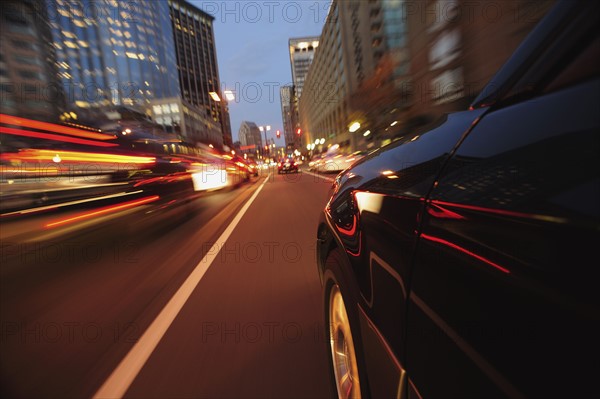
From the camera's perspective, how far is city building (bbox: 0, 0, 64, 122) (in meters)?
7.14

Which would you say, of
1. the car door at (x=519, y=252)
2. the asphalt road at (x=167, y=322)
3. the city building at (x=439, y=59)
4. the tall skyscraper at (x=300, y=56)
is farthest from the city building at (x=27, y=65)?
the tall skyscraper at (x=300, y=56)

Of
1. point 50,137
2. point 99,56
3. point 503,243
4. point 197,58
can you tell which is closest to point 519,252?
point 503,243

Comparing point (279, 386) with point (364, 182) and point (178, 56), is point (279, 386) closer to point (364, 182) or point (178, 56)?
point (364, 182)

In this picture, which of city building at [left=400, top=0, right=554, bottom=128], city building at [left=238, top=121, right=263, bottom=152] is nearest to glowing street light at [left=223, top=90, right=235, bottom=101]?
city building at [left=400, top=0, right=554, bottom=128]

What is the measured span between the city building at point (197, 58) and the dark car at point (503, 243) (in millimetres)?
106882

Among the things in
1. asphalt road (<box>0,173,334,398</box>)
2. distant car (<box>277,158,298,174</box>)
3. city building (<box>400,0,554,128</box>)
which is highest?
city building (<box>400,0,554,128</box>)

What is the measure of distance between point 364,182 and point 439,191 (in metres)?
0.68

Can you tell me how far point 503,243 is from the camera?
29.2 inches

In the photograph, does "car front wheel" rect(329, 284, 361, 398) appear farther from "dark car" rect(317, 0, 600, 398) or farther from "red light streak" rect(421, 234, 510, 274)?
"red light streak" rect(421, 234, 510, 274)

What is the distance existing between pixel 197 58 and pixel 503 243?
144014mm

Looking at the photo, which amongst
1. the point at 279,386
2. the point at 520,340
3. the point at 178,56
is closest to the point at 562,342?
the point at 520,340

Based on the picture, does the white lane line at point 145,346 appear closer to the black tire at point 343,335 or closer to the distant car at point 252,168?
the black tire at point 343,335

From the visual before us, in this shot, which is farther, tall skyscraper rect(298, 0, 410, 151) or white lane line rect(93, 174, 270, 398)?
tall skyscraper rect(298, 0, 410, 151)

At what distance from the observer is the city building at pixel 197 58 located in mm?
107812
